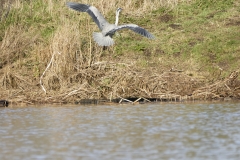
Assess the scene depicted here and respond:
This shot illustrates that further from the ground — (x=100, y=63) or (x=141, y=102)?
(x=100, y=63)

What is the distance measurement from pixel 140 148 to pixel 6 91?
559cm

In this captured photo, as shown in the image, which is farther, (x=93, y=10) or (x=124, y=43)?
(x=124, y=43)

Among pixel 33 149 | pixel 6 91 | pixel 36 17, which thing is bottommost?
pixel 33 149

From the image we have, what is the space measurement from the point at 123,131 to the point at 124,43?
21.7 feet

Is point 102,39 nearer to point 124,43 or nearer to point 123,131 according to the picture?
point 124,43

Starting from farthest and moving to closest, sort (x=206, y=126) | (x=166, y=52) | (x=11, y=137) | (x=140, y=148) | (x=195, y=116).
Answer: (x=166, y=52)
(x=195, y=116)
(x=206, y=126)
(x=11, y=137)
(x=140, y=148)

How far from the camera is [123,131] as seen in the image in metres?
9.03

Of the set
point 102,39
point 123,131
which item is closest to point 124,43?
point 102,39

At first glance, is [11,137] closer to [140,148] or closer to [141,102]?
[140,148]

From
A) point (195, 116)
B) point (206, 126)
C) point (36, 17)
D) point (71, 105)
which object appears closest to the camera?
point (206, 126)

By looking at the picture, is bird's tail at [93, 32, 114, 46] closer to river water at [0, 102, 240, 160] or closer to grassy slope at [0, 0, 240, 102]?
grassy slope at [0, 0, 240, 102]

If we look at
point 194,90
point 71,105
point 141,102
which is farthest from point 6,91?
point 194,90

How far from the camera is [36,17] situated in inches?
671

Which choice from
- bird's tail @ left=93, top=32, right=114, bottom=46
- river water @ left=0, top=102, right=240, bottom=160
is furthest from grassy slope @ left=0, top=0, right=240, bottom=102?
river water @ left=0, top=102, right=240, bottom=160
